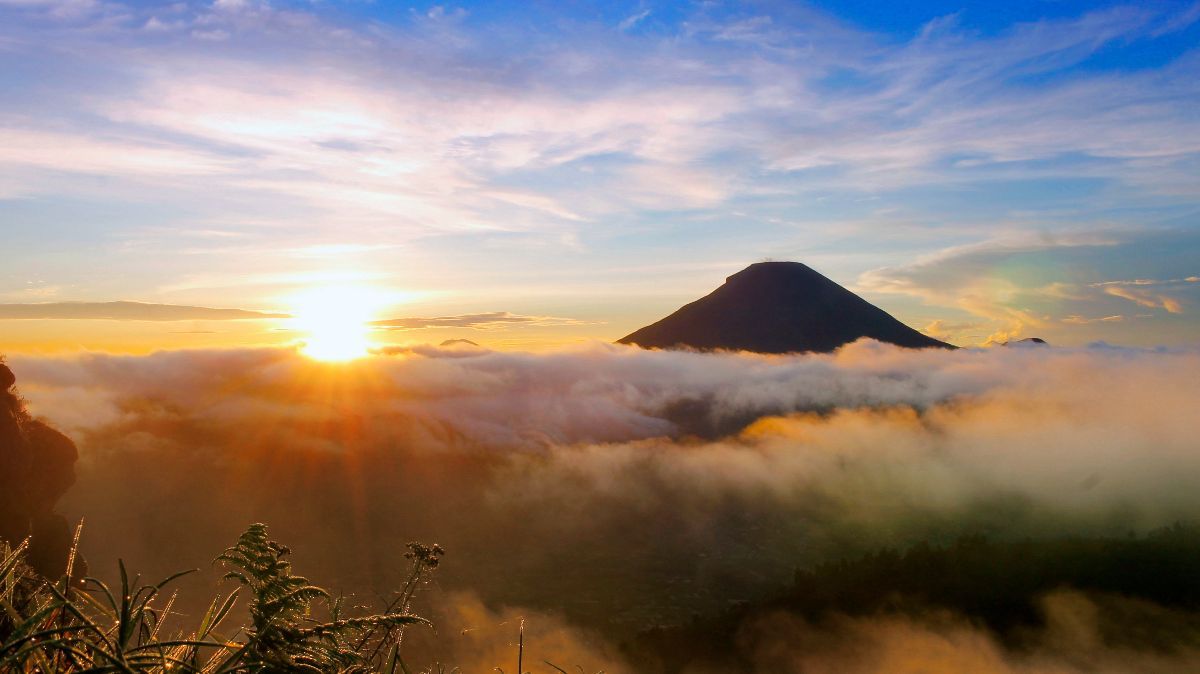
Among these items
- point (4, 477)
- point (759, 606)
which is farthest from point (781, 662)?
point (4, 477)

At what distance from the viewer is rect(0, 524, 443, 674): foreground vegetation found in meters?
3.16

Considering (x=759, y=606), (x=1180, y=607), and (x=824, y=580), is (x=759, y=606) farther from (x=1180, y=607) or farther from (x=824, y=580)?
(x=1180, y=607)

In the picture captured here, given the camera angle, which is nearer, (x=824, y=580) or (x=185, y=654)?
(x=185, y=654)

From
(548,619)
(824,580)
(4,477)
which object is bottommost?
(548,619)

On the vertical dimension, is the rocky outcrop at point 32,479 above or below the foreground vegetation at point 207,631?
below

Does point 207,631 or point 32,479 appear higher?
point 207,631

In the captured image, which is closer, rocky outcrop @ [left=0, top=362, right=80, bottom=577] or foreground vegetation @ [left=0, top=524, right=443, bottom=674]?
foreground vegetation @ [left=0, top=524, right=443, bottom=674]

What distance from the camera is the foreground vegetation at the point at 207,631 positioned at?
316cm

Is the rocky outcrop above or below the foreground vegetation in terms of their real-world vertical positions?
below

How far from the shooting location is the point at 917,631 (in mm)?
153375

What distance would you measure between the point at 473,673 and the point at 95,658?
15676 centimetres

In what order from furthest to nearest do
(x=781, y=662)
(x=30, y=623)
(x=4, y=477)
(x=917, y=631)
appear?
1. (x=917, y=631)
2. (x=781, y=662)
3. (x=4, y=477)
4. (x=30, y=623)

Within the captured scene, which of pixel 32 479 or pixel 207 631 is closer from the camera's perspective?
pixel 207 631

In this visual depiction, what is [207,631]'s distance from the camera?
13.3ft
